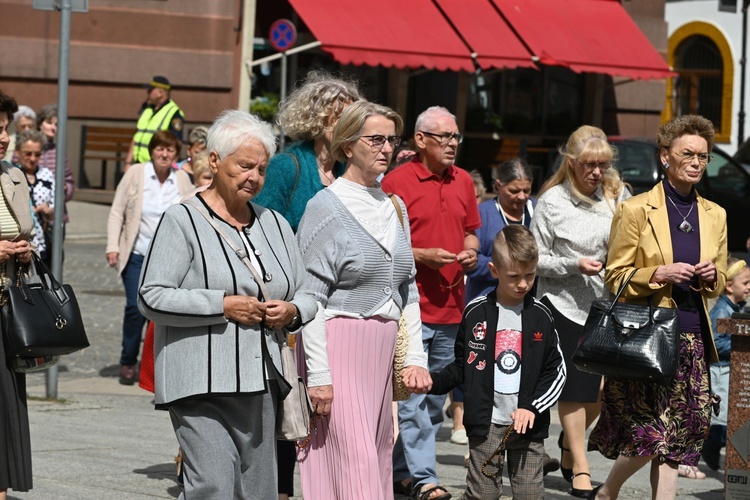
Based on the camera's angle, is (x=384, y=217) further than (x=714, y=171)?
No

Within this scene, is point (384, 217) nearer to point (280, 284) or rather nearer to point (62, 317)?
point (280, 284)

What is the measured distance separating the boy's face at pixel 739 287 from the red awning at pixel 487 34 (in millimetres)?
14576

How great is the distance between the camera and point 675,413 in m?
6.70

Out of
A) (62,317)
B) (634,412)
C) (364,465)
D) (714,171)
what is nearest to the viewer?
(364,465)

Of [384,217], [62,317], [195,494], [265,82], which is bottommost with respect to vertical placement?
[195,494]

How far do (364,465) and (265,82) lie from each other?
1969cm

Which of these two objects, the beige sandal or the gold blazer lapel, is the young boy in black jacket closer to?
the gold blazer lapel

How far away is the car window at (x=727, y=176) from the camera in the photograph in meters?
20.2

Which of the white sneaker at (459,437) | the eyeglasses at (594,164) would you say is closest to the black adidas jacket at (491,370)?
the eyeglasses at (594,164)

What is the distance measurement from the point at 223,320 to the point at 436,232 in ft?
9.80

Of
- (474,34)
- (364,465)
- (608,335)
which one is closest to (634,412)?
(608,335)

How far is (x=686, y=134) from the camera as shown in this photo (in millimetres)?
6820

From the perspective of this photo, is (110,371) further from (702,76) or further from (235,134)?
(702,76)

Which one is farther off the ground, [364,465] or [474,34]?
[474,34]
